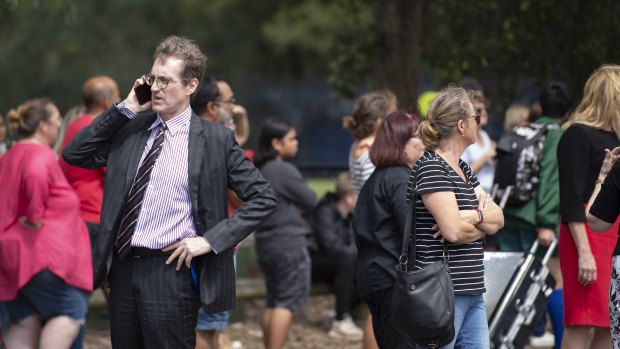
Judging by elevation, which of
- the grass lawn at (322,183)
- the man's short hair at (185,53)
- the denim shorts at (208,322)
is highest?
the man's short hair at (185,53)

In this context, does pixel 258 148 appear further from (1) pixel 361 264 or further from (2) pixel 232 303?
(2) pixel 232 303

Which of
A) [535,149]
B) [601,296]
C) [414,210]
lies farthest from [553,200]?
[414,210]

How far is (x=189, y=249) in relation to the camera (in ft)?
12.7

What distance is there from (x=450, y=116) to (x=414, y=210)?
49 centimetres

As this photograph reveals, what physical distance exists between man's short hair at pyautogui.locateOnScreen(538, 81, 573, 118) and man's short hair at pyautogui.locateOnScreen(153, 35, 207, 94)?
3.19 metres

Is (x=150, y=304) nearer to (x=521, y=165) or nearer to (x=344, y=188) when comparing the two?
(x=521, y=165)

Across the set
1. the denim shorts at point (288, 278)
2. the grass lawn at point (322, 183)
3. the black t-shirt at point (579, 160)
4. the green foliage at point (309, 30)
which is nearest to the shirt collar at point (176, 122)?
the black t-shirt at point (579, 160)

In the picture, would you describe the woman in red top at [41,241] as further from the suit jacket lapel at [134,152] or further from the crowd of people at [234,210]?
the suit jacket lapel at [134,152]

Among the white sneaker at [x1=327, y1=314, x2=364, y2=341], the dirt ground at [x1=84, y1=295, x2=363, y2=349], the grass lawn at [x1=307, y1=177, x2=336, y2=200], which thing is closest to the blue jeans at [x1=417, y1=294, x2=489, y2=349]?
the dirt ground at [x1=84, y1=295, x2=363, y2=349]

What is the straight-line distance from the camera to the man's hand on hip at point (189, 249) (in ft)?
12.7

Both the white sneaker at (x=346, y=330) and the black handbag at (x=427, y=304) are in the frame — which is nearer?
the black handbag at (x=427, y=304)

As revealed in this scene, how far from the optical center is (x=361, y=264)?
4.87 metres

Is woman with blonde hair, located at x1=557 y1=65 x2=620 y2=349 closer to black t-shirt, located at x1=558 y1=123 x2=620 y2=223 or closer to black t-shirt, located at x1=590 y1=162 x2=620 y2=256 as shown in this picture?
black t-shirt, located at x1=558 y1=123 x2=620 y2=223

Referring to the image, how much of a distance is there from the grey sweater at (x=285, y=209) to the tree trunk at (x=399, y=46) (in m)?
2.87
